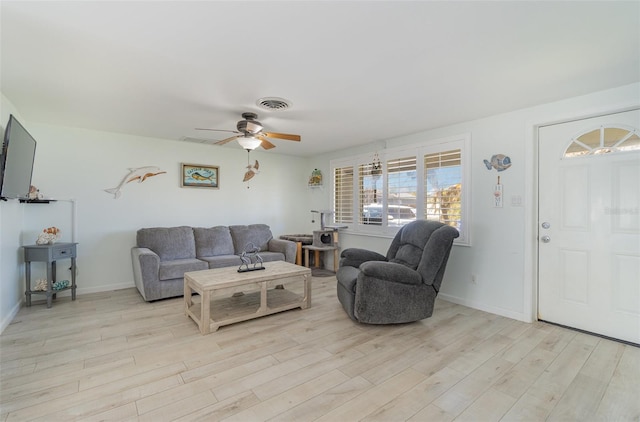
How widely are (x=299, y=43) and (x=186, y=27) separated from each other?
0.68 meters

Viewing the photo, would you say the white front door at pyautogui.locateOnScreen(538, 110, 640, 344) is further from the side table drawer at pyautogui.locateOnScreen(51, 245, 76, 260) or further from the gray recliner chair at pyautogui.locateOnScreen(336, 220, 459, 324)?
the side table drawer at pyautogui.locateOnScreen(51, 245, 76, 260)

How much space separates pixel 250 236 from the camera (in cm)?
506

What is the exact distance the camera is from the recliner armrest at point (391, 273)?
2883 millimetres

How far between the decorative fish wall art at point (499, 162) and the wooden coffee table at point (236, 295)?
2431 mm

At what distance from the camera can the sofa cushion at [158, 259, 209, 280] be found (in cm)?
373

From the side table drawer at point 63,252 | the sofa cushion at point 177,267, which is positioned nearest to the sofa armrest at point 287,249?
the sofa cushion at point 177,267

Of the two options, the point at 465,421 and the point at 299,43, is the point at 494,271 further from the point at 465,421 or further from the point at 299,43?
the point at 299,43

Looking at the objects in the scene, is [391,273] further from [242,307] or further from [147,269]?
[147,269]

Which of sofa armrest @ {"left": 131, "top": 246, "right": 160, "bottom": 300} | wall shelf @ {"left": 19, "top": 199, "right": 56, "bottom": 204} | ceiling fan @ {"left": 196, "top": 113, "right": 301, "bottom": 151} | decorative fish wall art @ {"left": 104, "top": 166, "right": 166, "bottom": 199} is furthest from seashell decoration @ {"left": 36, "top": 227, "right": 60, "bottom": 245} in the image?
ceiling fan @ {"left": 196, "top": 113, "right": 301, "bottom": 151}

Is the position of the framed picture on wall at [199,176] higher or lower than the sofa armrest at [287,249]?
higher

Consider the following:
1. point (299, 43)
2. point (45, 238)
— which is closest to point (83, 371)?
point (45, 238)

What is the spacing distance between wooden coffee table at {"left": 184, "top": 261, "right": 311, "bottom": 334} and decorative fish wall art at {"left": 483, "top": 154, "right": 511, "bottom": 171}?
7.98 feet

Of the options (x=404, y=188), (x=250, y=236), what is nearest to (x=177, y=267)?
(x=250, y=236)

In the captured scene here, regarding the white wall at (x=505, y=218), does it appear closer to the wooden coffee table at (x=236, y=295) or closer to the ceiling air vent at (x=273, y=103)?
the wooden coffee table at (x=236, y=295)
